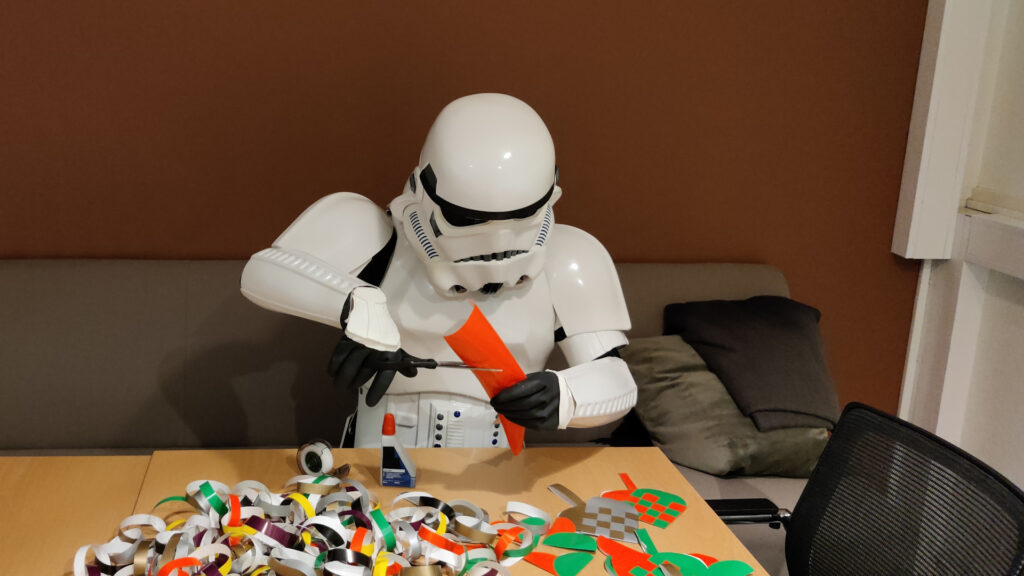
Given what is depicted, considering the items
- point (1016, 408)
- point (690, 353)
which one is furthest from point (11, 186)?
point (1016, 408)

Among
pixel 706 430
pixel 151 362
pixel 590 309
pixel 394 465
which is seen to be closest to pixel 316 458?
Answer: pixel 394 465

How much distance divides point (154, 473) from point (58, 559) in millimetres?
280

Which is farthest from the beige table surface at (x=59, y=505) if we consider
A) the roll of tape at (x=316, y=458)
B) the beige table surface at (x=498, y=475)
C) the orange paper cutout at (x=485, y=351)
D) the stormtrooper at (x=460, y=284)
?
the orange paper cutout at (x=485, y=351)

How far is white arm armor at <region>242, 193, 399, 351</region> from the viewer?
64.2 inches

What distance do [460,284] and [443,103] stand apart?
97cm

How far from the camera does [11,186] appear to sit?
246 centimetres

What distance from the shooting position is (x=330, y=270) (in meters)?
1.71

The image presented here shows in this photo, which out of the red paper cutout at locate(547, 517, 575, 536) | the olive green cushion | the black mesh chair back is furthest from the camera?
the olive green cushion

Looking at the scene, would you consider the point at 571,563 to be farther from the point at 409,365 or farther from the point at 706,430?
the point at 706,430

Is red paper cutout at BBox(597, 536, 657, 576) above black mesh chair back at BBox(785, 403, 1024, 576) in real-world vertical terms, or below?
below

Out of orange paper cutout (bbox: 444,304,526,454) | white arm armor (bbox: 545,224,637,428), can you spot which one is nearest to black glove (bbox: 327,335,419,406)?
orange paper cutout (bbox: 444,304,526,454)

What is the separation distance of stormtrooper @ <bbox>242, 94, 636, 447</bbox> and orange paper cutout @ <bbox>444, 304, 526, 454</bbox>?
1.1 inches

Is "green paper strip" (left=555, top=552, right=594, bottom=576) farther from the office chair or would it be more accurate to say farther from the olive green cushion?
the olive green cushion

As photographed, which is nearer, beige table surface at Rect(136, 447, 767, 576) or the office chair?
the office chair
